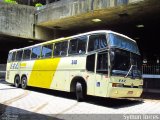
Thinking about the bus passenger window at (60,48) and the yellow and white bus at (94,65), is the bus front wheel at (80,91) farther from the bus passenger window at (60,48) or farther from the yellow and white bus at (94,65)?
the bus passenger window at (60,48)

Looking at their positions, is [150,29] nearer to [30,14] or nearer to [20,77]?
[30,14]

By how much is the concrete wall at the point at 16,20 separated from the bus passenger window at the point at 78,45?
9.56 meters

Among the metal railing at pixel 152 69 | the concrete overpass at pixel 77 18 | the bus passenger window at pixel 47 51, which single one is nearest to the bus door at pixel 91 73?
the bus passenger window at pixel 47 51

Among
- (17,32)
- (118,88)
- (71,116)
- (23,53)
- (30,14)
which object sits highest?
(30,14)

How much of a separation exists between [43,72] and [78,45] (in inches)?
140

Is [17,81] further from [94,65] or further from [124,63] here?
[124,63]

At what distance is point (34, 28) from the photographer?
906 inches

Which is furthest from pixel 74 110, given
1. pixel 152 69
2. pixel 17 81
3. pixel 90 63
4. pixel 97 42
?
pixel 17 81

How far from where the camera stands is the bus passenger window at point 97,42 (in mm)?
11727

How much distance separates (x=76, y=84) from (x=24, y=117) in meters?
4.38

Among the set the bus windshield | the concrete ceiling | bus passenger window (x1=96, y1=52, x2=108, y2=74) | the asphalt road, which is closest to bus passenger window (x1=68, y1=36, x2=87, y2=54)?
bus passenger window (x1=96, y1=52, x2=108, y2=74)

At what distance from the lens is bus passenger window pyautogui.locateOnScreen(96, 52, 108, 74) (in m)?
11.3

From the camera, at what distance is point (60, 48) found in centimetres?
1456

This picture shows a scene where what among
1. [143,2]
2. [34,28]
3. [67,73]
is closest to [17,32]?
[34,28]
